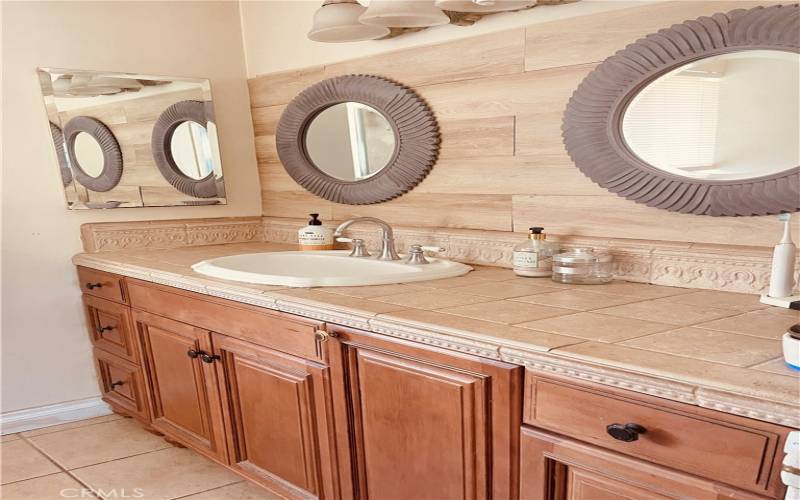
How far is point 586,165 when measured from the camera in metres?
1.54

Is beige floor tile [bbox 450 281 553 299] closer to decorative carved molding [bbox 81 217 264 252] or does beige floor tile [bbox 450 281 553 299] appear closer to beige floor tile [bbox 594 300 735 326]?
beige floor tile [bbox 594 300 735 326]

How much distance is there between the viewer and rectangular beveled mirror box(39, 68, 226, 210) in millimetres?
2270

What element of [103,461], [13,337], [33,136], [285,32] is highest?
[285,32]

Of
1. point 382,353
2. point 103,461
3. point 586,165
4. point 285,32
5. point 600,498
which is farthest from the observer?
point 285,32

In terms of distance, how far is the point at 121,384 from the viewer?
91.2 inches

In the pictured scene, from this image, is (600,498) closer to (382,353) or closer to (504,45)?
(382,353)

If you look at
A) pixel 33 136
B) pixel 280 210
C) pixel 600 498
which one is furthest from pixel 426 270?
pixel 33 136

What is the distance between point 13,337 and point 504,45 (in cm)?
226

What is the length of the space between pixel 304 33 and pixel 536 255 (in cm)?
147

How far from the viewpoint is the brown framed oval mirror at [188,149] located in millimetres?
2469

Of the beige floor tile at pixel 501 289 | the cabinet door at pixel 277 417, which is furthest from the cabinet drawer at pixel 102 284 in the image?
the beige floor tile at pixel 501 289

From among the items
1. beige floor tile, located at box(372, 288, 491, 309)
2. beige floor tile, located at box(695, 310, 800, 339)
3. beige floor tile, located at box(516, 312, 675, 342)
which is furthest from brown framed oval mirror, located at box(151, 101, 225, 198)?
beige floor tile, located at box(695, 310, 800, 339)

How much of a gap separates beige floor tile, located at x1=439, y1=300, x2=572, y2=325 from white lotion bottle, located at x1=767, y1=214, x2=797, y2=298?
468 millimetres

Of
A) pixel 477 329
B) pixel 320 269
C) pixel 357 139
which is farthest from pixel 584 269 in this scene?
pixel 357 139
